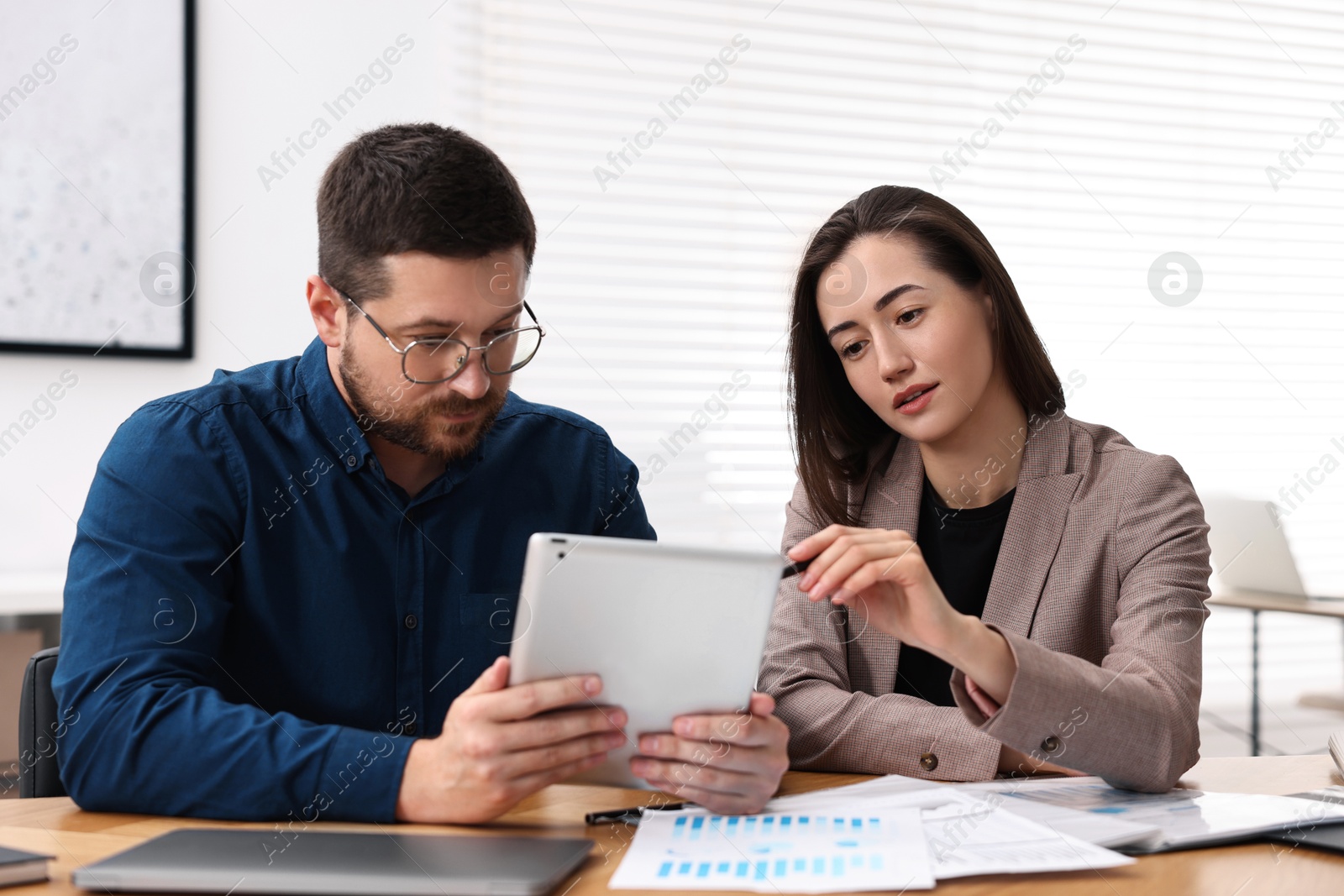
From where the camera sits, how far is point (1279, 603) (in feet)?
10.3

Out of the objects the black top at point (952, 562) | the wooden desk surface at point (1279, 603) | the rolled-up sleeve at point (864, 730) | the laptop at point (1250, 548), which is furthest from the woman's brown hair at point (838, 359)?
the laptop at point (1250, 548)

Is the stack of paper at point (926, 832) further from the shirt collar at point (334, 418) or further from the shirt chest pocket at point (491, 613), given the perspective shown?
the shirt collar at point (334, 418)

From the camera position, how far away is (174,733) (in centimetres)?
108

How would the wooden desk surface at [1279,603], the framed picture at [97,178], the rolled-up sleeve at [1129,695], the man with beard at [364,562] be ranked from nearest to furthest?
the man with beard at [364,562]
the rolled-up sleeve at [1129,695]
the framed picture at [97,178]
the wooden desk surface at [1279,603]

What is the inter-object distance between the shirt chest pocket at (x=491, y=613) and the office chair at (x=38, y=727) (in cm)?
49

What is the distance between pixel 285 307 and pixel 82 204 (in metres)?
0.52

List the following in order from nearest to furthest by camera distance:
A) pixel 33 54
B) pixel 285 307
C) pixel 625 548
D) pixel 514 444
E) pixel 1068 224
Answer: pixel 625 548 → pixel 514 444 → pixel 33 54 → pixel 285 307 → pixel 1068 224

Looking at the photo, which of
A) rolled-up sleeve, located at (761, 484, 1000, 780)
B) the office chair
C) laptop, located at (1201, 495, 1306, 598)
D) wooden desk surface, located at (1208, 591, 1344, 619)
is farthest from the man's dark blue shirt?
laptop, located at (1201, 495, 1306, 598)

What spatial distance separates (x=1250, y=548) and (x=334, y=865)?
10.9 feet

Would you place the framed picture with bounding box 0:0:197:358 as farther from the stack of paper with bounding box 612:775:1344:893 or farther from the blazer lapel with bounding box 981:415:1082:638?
the stack of paper with bounding box 612:775:1344:893

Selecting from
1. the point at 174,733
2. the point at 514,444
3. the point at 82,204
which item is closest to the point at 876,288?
the point at 514,444

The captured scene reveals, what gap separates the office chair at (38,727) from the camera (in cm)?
126

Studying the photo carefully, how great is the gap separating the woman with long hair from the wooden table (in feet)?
5.68

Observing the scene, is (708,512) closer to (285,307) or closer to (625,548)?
(285,307)
